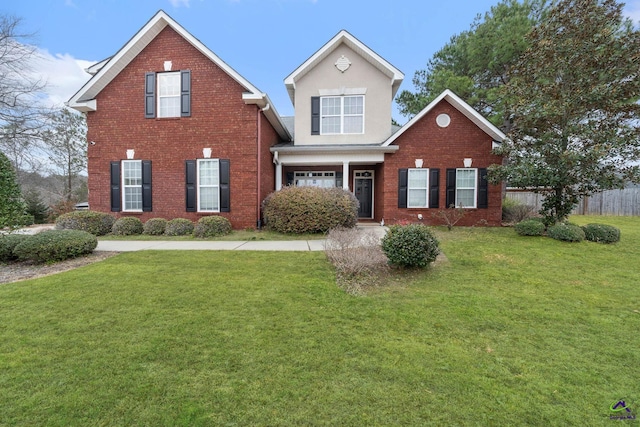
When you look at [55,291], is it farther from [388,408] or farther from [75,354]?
[388,408]

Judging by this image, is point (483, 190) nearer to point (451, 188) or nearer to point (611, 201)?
point (451, 188)

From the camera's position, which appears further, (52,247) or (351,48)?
(351,48)

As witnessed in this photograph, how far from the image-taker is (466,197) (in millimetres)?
11891

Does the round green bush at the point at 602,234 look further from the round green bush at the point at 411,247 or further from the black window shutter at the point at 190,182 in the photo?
the black window shutter at the point at 190,182

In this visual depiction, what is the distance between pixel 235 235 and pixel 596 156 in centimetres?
1145

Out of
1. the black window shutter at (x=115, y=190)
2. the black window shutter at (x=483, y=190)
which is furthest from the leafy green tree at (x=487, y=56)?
the black window shutter at (x=115, y=190)

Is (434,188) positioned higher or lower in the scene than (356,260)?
higher

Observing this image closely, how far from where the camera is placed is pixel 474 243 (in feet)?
26.5

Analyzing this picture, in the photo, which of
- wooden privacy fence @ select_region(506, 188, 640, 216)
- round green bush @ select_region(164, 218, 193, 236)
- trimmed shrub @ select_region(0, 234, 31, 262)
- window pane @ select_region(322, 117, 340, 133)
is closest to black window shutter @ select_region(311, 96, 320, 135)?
window pane @ select_region(322, 117, 340, 133)

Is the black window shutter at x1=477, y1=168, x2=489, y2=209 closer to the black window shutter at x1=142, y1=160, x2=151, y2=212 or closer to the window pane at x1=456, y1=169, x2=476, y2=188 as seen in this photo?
the window pane at x1=456, y1=169, x2=476, y2=188

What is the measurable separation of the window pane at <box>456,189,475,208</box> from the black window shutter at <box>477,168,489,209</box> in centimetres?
26

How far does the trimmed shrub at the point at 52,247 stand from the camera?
20.1ft

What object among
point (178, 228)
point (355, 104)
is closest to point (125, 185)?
→ point (178, 228)

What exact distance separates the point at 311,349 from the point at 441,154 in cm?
1094
